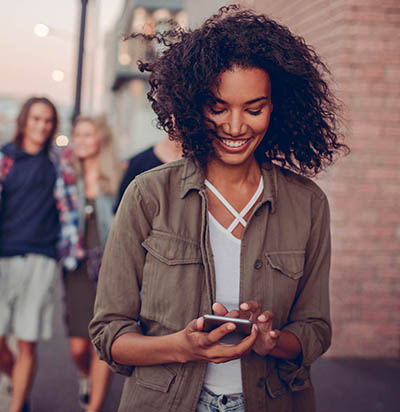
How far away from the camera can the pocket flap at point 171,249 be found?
173cm

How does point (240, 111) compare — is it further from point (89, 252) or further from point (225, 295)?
point (89, 252)

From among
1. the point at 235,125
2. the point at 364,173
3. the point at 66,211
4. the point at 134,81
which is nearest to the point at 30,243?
the point at 66,211

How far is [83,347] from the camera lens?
4.45 metres

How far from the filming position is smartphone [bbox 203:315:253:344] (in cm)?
151

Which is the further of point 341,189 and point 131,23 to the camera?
point 131,23

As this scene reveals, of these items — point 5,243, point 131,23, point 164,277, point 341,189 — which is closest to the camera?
point 164,277

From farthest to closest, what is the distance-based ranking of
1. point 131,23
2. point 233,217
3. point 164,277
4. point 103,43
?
point 131,23
point 103,43
point 233,217
point 164,277

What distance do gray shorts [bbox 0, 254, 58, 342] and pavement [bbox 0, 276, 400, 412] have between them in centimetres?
63

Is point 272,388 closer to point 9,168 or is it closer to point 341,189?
point 9,168

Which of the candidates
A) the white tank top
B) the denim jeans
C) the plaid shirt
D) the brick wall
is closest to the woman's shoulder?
the white tank top

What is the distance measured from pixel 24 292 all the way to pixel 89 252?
1.73 ft

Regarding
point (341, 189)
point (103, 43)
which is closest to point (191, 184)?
point (341, 189)

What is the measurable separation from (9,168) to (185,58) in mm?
2764

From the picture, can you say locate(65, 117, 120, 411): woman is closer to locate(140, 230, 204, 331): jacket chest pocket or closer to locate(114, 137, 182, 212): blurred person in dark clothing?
locate(114, 137, 182, 212): blurred person in dark clothing
